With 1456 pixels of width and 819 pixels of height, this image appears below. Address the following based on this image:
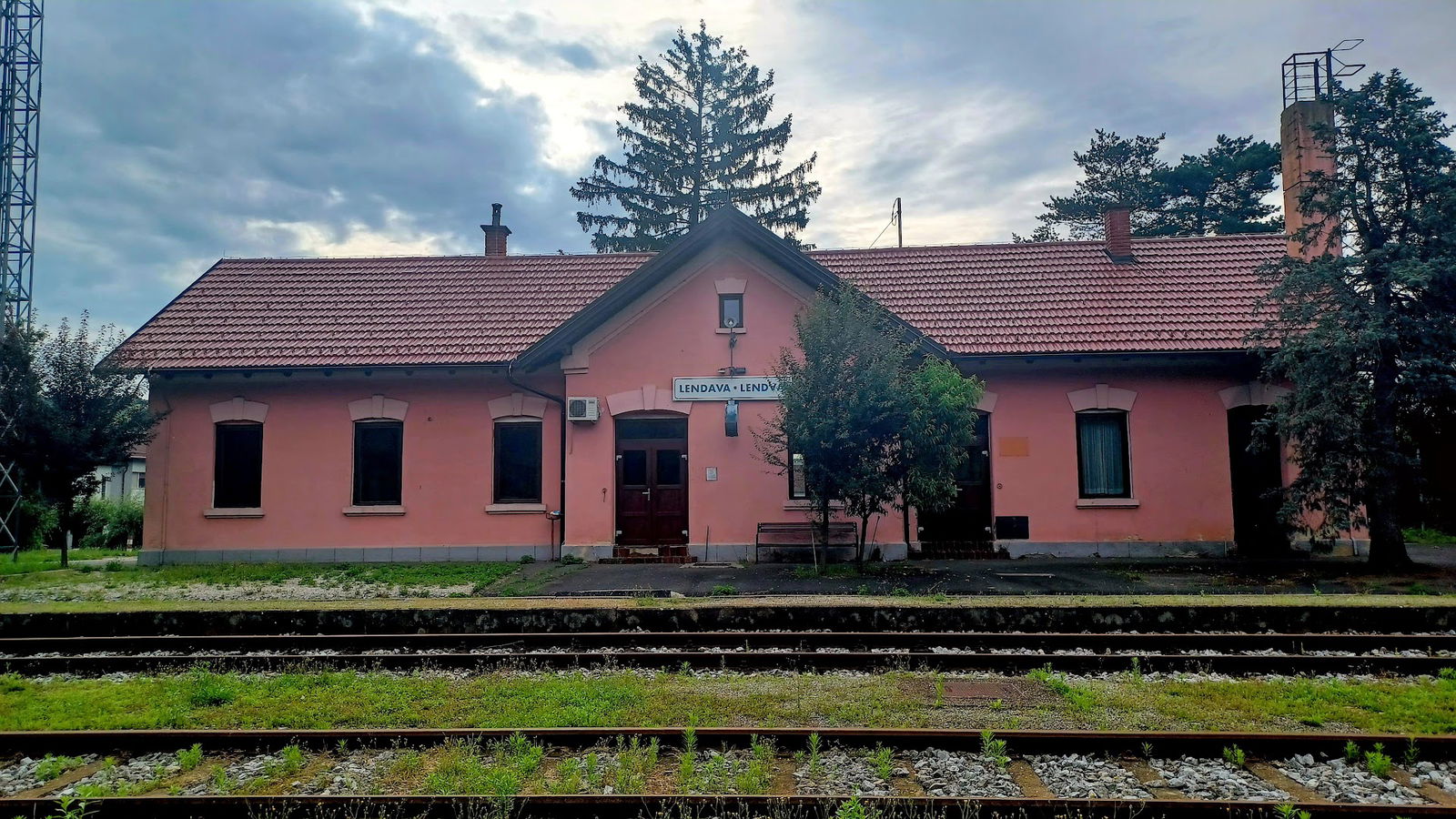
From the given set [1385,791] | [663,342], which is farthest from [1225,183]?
[1385,791]

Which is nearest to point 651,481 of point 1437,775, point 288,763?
point 288,763

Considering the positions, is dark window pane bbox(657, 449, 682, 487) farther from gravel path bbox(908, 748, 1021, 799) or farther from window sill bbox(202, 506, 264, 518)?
gravel path bbox(908, 748, 1021, 799)

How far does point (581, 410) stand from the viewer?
15.3 meters

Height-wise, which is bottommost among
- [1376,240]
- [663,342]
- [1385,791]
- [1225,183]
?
[1385,791]

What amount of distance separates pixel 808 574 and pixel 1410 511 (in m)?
15.1

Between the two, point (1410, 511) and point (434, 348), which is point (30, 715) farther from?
point (1410, 511)

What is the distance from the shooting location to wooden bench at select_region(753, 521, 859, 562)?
14867 millimetres

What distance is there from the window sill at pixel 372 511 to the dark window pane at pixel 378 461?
195 mm

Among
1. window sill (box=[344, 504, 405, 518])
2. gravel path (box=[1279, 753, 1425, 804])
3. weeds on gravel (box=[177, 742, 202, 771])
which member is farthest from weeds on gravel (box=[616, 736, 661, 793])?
window sill (box=[344, 504, 405, 518])

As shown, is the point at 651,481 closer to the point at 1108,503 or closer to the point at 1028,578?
the point at 1028,578

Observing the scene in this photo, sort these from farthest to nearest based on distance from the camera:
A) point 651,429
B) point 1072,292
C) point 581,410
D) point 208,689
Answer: point 1072,292 < point 651,429 < point 581,410 < point 208,689

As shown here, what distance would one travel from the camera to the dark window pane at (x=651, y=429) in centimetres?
1555

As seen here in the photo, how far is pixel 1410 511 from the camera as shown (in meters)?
18.2

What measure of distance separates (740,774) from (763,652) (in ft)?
9.53
